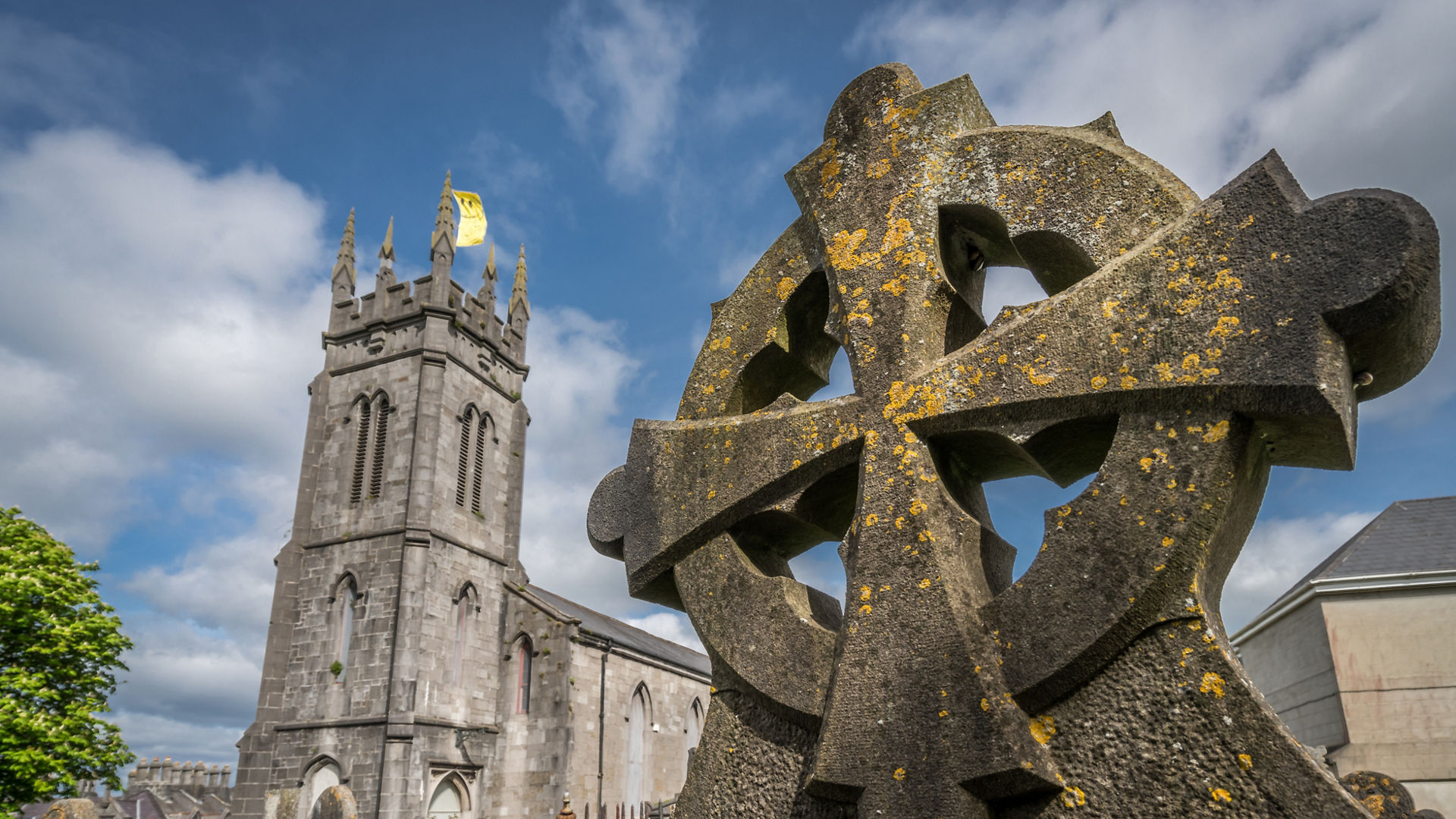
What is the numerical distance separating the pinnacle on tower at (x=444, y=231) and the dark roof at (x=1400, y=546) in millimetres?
28622

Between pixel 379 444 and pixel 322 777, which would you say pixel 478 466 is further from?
pixel 322 777

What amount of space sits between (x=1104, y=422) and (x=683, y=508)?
69.8 inches

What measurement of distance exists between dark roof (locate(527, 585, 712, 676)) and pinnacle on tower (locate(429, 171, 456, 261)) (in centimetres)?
1397

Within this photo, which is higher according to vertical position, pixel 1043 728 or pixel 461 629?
pixel 461 629

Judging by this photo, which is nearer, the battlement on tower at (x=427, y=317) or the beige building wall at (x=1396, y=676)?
the beige building wall at (x=1396, y=676)

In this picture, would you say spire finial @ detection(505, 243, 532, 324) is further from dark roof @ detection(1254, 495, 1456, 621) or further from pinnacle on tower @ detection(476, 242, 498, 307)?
dark roof @ detection(1254, 495, 1456, 621)

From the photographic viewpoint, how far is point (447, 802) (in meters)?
28.2

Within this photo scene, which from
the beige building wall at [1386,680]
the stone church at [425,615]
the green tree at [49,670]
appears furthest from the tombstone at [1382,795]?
the stone church at [425,615]

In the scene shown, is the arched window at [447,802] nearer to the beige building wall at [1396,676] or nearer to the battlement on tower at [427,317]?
the battlement on tower at [427,317]

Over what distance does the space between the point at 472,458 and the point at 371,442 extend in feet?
11.4

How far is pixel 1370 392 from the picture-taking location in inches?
116

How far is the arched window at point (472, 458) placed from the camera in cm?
3216

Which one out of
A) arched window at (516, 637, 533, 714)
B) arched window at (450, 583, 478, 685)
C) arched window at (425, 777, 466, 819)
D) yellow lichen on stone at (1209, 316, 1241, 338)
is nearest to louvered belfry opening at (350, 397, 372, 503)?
arched window at (450, 583, 478, 685)

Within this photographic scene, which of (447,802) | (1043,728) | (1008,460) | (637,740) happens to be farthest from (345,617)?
(1043,728)
